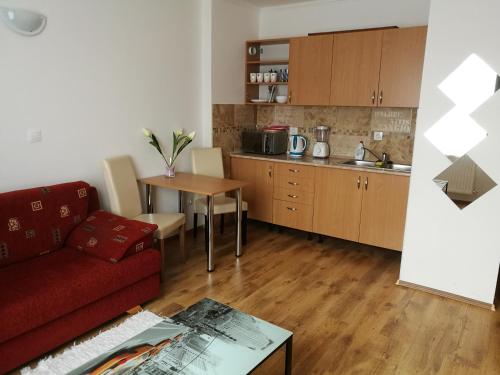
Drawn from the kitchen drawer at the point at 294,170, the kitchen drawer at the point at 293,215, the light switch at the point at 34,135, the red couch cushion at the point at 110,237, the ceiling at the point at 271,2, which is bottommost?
the kitchen drawer at the point at 293,215

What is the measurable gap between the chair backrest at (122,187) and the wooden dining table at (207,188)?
19cm

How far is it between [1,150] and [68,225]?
66cm

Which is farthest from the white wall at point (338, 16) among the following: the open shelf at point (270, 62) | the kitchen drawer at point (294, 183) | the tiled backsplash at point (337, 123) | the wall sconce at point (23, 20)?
the wall sconce at point (23, 20)

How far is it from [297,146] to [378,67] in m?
1.20

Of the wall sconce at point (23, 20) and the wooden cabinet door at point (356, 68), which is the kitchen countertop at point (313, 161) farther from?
the wall sconce at point (23, 20)

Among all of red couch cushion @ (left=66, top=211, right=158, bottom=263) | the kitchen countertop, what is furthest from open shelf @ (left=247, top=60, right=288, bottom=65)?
red couch cushion @ (left=66, top=211, right=158, bottom=263)

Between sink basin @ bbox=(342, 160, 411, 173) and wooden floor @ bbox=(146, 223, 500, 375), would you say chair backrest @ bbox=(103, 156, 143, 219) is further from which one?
sink basin @ bbox=(342, 160, 411, 173)

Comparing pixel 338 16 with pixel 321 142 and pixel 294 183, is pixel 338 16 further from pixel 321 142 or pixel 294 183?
pixel 294 183

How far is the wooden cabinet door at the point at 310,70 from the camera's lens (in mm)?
3955

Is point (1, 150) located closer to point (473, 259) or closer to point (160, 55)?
point (160, 55)

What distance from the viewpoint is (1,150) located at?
264 cm

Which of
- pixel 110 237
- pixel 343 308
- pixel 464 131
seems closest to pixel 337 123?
pixel 464 131

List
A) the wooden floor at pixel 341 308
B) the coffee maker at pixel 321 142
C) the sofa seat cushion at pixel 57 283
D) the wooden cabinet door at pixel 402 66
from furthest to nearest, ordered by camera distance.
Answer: the coffee maker at pixel 321 142
the wooden cabinet door at pixel 402 66
the wooden floor at pixel 341 308
the sofa seat cushion at pixel 57 283

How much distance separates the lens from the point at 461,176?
2.83m
